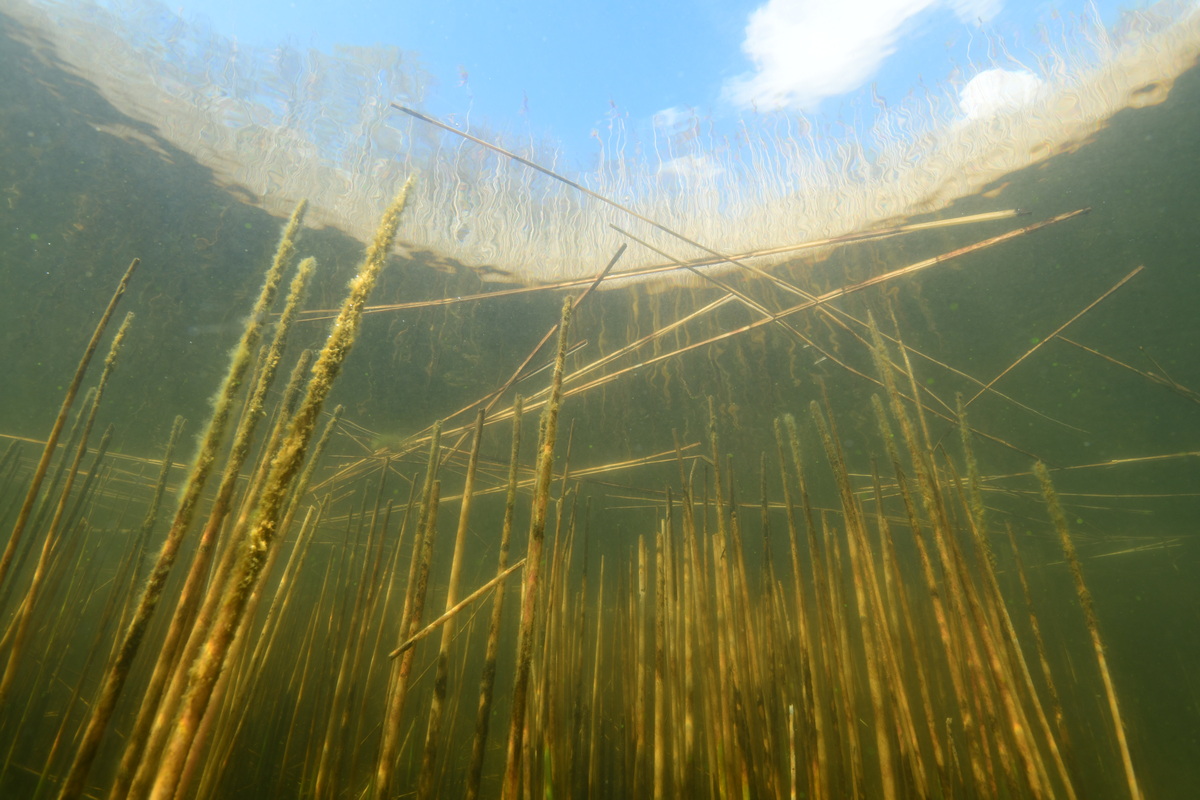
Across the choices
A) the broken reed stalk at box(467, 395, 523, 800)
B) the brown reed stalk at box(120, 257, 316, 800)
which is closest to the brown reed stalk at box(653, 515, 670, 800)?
the broken reed stalk at box(467, 395, 523, 800)

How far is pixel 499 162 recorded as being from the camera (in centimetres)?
696

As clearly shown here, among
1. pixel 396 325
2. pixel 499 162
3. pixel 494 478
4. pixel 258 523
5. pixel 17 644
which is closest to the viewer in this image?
pixel 258 523

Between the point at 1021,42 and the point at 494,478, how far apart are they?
11793 mm

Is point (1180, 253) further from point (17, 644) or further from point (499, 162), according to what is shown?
point (17, 644)

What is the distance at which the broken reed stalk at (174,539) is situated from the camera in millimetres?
1281

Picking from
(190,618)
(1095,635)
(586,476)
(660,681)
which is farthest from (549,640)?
(586,476)

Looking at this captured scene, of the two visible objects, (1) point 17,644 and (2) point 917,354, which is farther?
(2) point 917,354

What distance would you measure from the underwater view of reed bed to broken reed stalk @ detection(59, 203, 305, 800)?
1 centimetres

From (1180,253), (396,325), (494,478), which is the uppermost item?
(1180,253)

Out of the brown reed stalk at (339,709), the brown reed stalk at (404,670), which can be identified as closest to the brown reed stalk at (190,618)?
the brown reed stalk at (404,670)

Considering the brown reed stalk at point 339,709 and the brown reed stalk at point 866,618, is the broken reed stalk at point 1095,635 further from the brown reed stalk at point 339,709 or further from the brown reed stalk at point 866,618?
the brown reed stalk at point 339,709

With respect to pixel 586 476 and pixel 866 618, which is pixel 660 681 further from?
pixel 586 476

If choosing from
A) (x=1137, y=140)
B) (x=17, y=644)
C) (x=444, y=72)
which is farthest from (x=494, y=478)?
(x=1137, y=140)

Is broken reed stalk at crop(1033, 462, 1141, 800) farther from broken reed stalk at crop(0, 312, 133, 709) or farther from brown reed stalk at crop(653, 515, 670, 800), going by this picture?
broken reed stalk at crop(0, 312, 133, 709)
